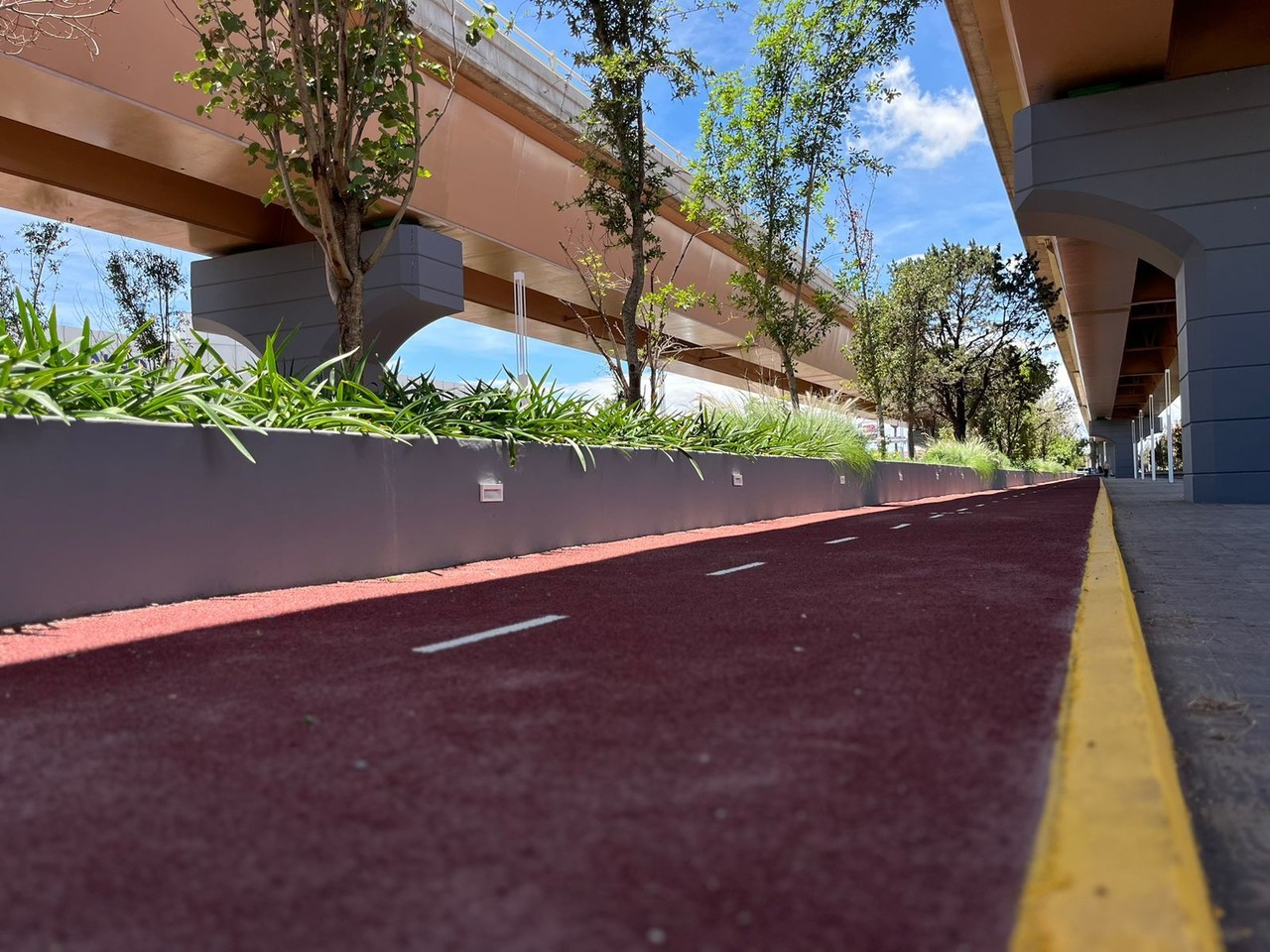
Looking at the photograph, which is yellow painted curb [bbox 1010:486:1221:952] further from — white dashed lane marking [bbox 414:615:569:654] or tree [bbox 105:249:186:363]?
tree [bbox 105:249:186:363]

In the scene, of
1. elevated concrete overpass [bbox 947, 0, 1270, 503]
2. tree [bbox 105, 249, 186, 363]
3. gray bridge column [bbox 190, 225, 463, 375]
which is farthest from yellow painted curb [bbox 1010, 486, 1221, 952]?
tree [bbox 105, 249, 186, 363]

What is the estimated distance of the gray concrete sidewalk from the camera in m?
1.94

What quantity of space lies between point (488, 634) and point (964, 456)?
30.7 metres

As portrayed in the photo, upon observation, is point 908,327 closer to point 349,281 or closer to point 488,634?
point 349,281

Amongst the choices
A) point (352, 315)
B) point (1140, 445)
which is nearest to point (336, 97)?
point (352, 315)

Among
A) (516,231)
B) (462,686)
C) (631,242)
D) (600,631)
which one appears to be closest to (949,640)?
(600,631)

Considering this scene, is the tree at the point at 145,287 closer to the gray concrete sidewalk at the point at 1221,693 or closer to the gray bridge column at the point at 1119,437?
the gray concrete sidewalk at the point at 1221,693

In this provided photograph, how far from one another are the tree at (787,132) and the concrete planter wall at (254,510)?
33.6ft

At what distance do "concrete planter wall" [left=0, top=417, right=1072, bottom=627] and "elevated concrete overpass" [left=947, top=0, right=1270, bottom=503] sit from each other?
9014mm

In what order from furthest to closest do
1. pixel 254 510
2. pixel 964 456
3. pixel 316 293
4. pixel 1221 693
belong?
1. pixel 964 456
2. pixel 316 293
3. pixel 254 510
4. pixel 1221 693

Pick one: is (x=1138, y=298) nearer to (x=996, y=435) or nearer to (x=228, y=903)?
(x=996, y=435)

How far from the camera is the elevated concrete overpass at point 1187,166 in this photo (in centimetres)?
1377

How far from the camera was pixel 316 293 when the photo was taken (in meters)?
17.5

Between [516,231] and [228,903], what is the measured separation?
18644 mm
